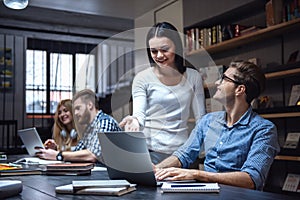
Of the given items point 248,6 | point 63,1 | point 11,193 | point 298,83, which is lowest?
point 11,193

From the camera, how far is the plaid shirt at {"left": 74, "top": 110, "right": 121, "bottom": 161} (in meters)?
2.57

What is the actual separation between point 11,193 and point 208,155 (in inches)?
37.2

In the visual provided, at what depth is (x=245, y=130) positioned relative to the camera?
5.86 ft

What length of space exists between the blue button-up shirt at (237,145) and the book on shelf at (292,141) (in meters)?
1.19

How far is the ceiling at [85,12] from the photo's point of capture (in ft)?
16.3

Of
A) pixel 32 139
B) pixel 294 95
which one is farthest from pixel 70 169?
pixel 294 95

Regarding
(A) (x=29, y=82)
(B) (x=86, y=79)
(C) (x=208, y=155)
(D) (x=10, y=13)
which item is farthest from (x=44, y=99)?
(C) (x=208, y=155)

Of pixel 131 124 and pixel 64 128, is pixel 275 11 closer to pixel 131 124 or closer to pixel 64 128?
pixel 131 124

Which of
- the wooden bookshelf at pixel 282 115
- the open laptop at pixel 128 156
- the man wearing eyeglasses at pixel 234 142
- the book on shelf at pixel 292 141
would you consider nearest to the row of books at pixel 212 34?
the wooden bookshelf at pixel 282 115

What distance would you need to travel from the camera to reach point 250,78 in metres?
1.91

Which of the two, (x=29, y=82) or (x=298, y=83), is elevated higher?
(x=29, y=82)

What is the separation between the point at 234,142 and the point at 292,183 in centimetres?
139

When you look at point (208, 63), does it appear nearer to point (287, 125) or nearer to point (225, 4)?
point (225, 4)

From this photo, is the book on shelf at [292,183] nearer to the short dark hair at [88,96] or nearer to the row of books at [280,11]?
the row of books at [280,11]
